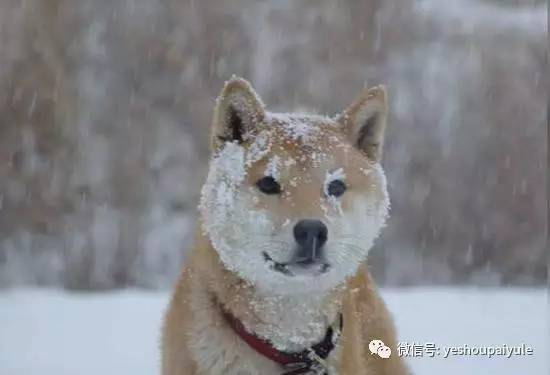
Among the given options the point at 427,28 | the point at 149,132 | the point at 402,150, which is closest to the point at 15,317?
the point at 149,132

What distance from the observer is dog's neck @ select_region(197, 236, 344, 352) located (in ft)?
3.34

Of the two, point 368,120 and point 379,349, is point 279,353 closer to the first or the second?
point 379,349

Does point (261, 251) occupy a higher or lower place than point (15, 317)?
higher

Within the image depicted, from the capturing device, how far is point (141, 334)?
1932 mm

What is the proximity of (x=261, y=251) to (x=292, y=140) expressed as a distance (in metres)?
0.16

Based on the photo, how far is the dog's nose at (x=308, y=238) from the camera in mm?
962

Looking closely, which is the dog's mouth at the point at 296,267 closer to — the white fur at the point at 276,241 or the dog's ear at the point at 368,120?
the white fur at the point at 276,241

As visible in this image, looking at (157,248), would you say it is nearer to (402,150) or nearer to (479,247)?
(402,150)

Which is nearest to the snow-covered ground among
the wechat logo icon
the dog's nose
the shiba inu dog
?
the wechat logo icon

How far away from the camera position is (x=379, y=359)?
3.85 ft

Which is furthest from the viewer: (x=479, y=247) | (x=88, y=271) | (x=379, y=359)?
(x=479, y=247)

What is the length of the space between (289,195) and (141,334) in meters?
1.05

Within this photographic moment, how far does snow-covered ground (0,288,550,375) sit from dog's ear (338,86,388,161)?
17.6 inches

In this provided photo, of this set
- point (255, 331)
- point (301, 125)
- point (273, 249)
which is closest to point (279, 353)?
point (255, 331)
